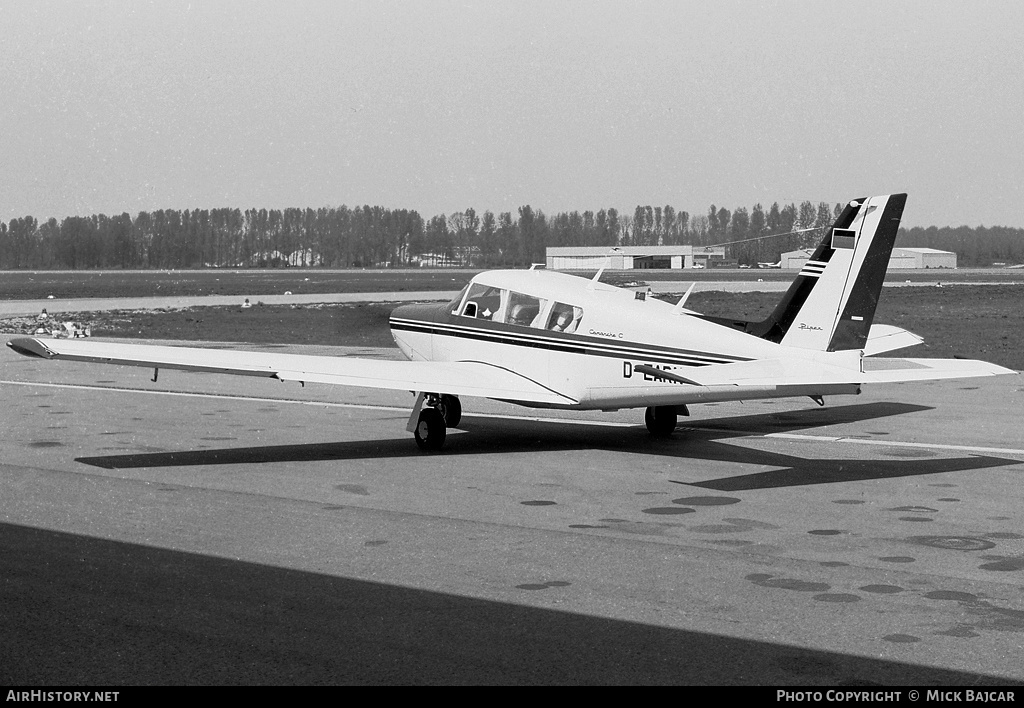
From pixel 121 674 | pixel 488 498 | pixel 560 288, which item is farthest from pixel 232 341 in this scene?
pixel 121 674

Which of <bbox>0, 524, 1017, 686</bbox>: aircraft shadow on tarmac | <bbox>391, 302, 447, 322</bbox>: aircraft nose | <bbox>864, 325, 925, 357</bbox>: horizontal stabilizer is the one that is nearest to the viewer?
<bbox>0, 524, 1017, 686</bbox>: aircraft shadow on tarmac

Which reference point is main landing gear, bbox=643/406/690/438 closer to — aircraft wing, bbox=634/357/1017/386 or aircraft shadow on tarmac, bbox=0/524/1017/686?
aircraft wing, bbox=634/357/1017/386

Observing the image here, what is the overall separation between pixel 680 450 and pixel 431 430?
312 cm

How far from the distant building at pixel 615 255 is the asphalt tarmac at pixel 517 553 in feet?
13.4

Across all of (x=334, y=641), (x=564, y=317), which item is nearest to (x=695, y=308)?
(x=564, y=317)

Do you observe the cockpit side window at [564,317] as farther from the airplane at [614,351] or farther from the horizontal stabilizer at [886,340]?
the horizontal stabilizer at [886,340]

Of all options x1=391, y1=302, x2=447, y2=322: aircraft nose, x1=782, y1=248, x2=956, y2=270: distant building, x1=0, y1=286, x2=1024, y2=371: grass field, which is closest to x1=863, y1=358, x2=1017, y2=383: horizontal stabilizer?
x1=391, y1=302, x2=447, y2=322: aircraft nose

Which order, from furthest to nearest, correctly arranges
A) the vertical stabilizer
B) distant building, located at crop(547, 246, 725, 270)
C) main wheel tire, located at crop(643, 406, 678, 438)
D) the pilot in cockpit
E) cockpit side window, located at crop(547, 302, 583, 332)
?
distant building, located at crop(547, 246, 725, 270) < main wheel tire, located at crop(643, 406, 678, 438) < the pilot in cockpit < cockpit side window, located at crop(547, 302, 583, 332) < the vertical stabilizer

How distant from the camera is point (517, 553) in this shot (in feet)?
30.4

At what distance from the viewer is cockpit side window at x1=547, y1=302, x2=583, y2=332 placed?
15.0 metres

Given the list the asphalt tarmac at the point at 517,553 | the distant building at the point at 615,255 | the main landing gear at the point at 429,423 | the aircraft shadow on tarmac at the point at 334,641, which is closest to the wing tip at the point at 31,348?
the asphalt tarmac at the point at 517,553

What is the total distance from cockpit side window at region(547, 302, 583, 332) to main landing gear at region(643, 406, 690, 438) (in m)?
1.82

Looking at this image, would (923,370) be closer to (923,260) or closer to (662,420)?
(662,420)
